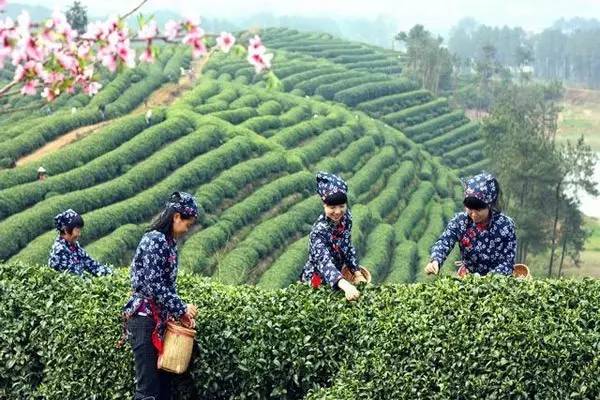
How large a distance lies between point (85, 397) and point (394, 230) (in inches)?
1285

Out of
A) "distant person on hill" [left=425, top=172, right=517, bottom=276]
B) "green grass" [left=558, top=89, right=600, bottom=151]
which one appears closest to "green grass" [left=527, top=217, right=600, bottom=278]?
"green grass" [left=558, top=89, right=600, bottom=151]

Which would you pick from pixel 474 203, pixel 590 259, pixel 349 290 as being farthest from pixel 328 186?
pixel 590 259

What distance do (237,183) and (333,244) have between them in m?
29.8

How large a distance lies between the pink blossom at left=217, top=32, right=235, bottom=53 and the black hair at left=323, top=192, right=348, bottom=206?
179 cm

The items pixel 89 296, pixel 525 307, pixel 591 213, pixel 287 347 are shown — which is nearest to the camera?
pixel 525 307

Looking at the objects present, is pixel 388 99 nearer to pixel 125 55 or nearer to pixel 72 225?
pixel 72 225

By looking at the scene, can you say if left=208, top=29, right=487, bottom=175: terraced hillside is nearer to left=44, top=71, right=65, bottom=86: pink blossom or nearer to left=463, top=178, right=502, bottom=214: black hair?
left=463, top=178, right=502, bottom=214: black hair

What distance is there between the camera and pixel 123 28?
4426mm

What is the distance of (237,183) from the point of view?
119 ft

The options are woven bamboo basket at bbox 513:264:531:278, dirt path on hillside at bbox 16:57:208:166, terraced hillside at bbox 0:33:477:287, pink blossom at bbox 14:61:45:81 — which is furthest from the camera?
dirt path on hillside at bbox 16:57:208:166

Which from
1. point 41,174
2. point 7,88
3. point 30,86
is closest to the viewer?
point 7,88

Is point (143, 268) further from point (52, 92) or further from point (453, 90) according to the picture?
point (453, 90)

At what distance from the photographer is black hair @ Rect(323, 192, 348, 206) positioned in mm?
6219

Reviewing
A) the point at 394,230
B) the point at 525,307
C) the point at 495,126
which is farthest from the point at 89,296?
the point at 495,126
